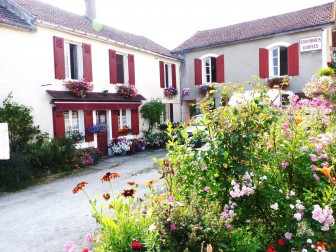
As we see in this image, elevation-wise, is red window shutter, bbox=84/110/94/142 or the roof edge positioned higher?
the roof edge

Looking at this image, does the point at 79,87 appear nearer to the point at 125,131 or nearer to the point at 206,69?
the point at 125,131

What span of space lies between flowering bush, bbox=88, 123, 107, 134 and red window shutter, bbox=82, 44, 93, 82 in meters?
1.92

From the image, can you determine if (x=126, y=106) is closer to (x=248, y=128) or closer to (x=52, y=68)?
(x=52, y=68)

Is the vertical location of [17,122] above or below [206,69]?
below

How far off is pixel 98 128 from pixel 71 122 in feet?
3.66

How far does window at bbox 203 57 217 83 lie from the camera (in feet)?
60.6

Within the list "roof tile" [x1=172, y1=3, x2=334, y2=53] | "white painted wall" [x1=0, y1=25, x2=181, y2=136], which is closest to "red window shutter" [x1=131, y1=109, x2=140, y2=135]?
"white painted wall" [x1=0, y1=25, x2=181, y2=136]

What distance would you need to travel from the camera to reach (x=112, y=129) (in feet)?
45.5

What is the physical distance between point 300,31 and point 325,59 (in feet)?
6.06

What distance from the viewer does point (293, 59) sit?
15234 mm

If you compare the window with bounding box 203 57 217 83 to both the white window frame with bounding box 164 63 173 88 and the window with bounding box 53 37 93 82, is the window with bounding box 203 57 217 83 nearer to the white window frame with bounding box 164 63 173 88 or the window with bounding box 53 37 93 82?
the white window frame with bounding box 164 63 173 88

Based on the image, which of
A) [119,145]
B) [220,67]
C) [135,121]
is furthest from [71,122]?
[220,67]

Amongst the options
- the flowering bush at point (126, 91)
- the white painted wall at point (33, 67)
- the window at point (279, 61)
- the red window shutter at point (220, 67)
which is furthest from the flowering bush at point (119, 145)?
the window at point (279, 61)

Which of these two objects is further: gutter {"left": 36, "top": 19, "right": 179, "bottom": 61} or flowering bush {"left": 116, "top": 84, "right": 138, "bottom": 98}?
flowering bush {"left": 116, "top": 84, "right": 138, "bottom": 98}
